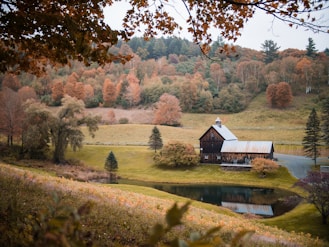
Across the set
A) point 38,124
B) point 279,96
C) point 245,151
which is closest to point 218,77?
point 279,96

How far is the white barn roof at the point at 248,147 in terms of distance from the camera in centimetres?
5462

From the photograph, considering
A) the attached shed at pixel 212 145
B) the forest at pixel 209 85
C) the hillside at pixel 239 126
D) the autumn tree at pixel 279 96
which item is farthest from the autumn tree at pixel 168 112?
the autumn tree at pixel 279 96

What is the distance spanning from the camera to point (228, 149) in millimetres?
57781

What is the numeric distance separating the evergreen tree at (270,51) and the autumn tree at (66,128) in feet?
361

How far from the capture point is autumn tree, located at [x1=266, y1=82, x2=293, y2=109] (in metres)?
100

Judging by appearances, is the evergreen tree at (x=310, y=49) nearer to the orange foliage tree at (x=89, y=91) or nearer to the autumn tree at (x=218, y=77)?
the autumn tree at (x=218, y=77)

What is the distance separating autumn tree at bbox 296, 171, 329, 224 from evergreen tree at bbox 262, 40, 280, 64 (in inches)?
4793

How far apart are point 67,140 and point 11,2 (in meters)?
50.6

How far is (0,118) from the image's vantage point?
174ft

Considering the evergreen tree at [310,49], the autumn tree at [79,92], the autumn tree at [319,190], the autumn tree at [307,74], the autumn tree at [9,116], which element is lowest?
the autumn tree at [319,190]

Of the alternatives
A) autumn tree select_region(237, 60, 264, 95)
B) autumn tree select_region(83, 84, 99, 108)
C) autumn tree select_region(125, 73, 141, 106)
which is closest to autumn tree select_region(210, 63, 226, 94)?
autumn tree select_region(237, 60, 264, 95)

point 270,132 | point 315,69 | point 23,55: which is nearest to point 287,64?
point 315,69

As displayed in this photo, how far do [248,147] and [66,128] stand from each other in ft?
114

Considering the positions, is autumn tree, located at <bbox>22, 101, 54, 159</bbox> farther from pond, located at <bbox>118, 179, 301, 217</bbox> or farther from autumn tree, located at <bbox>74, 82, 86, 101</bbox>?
autumn tree, located at <bbox>74, 82, 86, 101</bbox>
